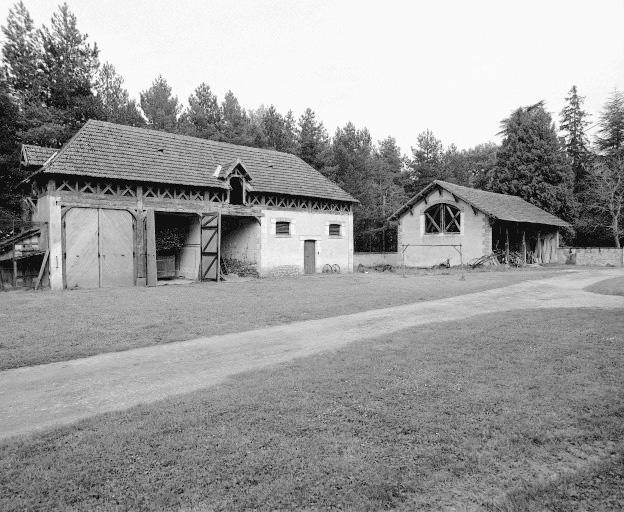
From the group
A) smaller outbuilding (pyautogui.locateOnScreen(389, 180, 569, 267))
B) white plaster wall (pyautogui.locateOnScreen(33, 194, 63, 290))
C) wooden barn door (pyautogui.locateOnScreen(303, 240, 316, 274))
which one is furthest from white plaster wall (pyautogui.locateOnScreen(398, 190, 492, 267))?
white plaster wall (pyautogui.locateOnScreen(33, 194, 63, 290))

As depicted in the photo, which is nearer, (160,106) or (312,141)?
(312,141)

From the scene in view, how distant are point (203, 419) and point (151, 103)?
5077cm

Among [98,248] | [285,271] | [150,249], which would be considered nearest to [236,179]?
[285,271]

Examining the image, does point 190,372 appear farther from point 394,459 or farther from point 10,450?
point 394,459

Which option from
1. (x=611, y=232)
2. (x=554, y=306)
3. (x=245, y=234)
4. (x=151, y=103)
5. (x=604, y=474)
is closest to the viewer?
(x=604, y=474)

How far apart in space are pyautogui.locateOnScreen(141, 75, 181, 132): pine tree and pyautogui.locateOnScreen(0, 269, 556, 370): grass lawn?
1260 inches

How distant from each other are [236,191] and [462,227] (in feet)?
54.7

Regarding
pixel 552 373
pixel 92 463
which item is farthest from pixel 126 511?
pixel 552 373

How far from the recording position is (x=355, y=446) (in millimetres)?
4012

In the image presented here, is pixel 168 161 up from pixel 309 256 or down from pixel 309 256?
up

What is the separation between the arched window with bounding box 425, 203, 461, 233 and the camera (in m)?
32.1

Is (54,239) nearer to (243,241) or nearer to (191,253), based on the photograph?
(191,253)

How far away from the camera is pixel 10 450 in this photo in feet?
13.4

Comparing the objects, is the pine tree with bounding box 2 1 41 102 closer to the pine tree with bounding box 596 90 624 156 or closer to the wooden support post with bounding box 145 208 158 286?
the wooden support post with bounding box 145 208 158 286
